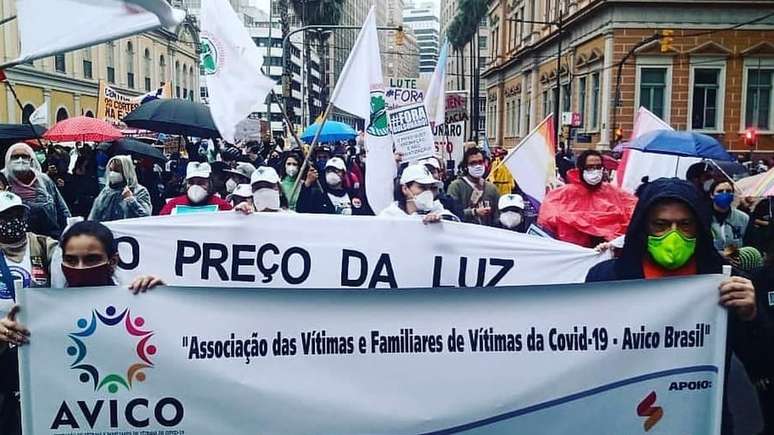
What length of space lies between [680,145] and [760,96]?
87.5 ft

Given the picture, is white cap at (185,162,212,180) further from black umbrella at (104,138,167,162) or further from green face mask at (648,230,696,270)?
black umbrella at (104,138,167,162)

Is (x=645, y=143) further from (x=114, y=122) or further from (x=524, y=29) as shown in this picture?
(x=524, y=29)

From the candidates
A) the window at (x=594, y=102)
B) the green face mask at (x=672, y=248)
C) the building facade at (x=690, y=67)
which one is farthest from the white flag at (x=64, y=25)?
the window at (x=594, y=102)

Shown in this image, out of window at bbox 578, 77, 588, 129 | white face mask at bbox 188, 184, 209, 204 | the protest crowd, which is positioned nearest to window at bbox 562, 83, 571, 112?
window at bbox 578, 77, 588, 129

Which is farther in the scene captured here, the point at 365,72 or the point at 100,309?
the point at 365,72

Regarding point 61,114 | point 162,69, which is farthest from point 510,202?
point 162,69

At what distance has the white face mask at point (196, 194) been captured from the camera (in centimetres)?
636

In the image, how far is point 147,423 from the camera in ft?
9.16

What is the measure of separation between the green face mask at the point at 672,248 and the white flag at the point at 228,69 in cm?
442

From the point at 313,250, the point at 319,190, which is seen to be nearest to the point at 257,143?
the point at 319,190

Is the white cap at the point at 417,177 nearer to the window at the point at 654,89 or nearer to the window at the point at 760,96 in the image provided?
the window at the point at 654,89

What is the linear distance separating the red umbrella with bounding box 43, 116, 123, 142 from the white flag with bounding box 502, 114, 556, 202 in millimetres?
8492

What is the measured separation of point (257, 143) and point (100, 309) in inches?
772

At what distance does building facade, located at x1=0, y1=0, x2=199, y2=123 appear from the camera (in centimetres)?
2970
